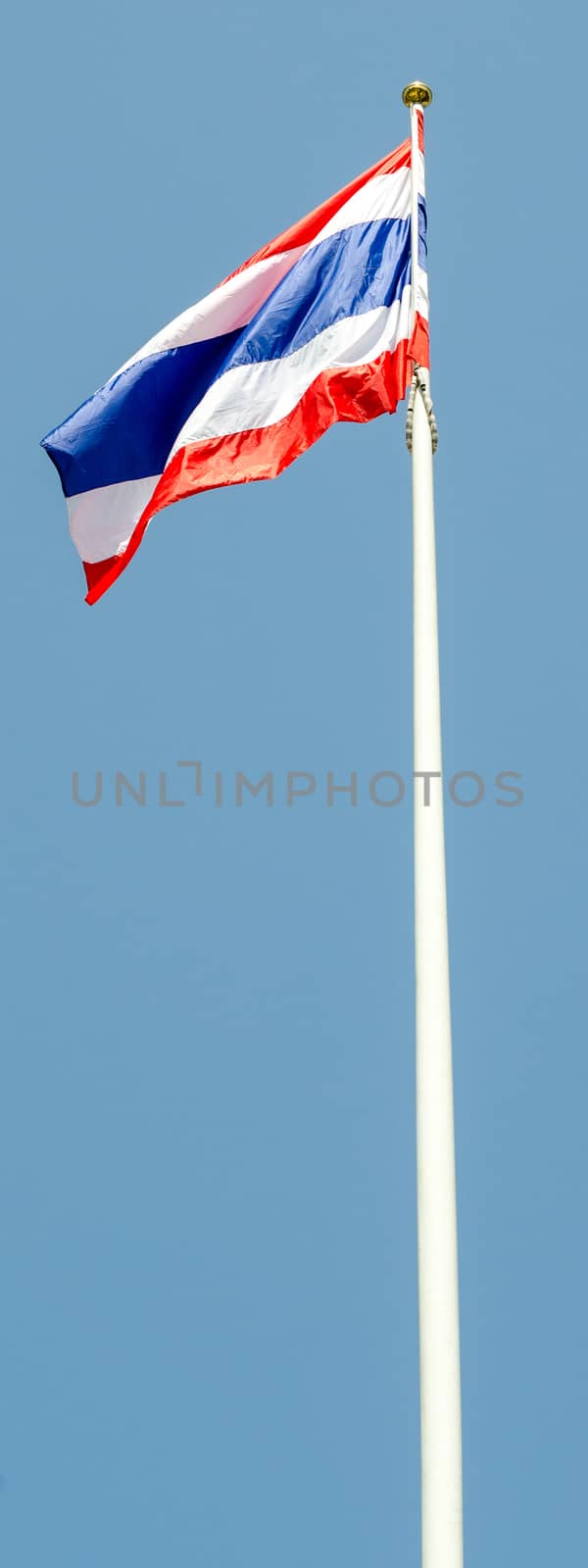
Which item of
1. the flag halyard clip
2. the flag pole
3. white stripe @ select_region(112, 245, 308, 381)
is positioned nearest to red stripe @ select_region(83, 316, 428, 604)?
the flag halyard clip

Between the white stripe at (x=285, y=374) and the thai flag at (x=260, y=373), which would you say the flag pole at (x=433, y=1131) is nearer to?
the thai flag at (x=260, y=373)

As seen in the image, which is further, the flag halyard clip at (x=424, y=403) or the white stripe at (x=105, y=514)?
the white stripe at (x=105, y=514)

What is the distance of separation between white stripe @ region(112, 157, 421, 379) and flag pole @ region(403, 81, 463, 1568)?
4772 mm

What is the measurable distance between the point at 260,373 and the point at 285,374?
9.7 inches

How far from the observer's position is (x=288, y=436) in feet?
49.4

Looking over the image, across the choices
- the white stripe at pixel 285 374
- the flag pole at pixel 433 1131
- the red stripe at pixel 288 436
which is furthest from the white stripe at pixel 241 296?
the flag pole at pixel 433 1131

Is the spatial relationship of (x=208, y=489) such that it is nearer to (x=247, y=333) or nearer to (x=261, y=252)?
(x=247, y=333)

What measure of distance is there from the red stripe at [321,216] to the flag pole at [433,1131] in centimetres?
496

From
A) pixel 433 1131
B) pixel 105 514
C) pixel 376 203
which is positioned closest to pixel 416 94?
pixel 376 203

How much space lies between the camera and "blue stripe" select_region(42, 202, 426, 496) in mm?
15531

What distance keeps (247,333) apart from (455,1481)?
9.49m

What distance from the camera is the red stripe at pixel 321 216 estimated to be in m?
16.2

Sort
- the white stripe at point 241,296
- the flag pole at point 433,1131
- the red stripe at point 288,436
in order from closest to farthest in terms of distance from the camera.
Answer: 1. the flag pole at point 433,1131
2. the red stripe at point 288,436
3. the white stripe at point 241,296

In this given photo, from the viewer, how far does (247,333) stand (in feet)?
52.0
